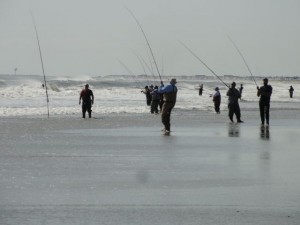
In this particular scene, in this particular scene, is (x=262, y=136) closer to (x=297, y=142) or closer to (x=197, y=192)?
(x=297, y=142)

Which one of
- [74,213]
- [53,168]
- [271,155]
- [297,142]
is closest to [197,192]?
[74,213]

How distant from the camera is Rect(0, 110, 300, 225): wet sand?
6980 millimetres

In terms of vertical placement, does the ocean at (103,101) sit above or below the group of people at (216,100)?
below

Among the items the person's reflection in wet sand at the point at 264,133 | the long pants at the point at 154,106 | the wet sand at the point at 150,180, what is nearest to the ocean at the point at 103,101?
the long pants at the point at 154,106

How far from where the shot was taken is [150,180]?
373 inches

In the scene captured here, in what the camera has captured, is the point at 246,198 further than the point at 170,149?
No

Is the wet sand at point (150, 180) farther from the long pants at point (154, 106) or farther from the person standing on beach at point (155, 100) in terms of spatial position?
the long pants at point (154, 106)

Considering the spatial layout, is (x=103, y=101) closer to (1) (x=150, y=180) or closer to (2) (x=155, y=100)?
(2) (x=155, y=100)

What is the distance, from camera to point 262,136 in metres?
17.8

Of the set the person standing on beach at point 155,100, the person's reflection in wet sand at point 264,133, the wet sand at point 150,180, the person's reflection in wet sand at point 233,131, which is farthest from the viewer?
the person standing on beach at point 155,100

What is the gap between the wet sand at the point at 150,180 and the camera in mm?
6980

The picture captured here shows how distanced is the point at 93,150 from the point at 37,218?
23.6 ft

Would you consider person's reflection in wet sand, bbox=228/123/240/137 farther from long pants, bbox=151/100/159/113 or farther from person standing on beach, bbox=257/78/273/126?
long pants, bbox=151/100/159/113

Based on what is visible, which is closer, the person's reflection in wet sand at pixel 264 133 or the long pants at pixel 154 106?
the person's reflection in wet sand at pixel 264 133
